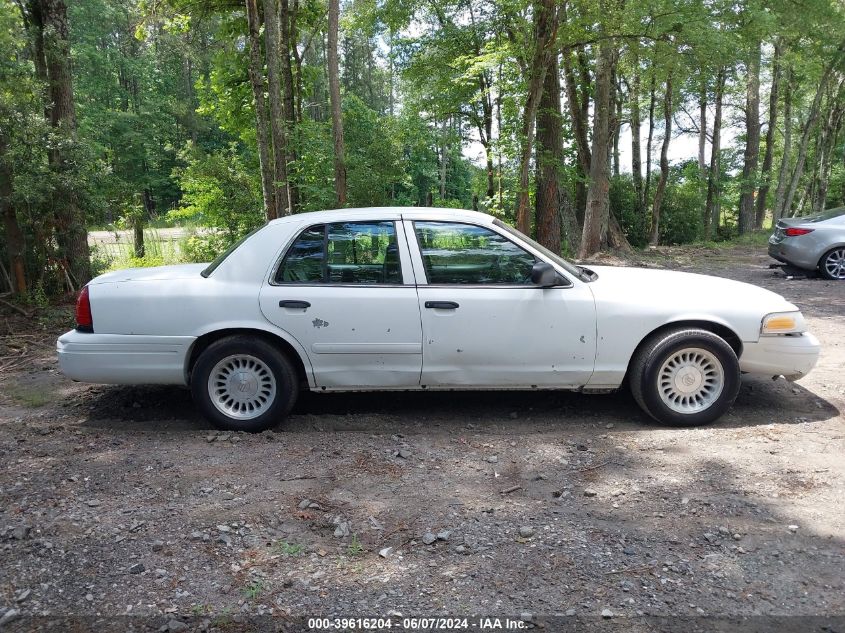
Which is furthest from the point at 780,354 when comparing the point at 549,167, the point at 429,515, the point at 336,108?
the point at 549,167

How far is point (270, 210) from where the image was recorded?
11.7 m

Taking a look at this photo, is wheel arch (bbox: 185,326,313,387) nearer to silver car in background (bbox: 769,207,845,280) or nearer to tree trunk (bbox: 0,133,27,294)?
tree trunk (bbox: 0,133,27,294)

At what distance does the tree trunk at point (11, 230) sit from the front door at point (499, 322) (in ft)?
21.4

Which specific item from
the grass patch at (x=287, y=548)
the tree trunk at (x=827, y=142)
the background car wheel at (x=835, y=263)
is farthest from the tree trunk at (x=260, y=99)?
the tree trunk at (x=827, y=142)

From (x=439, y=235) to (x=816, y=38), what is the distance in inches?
727

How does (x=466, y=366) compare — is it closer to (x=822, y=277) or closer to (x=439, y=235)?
(x=439, y=235)

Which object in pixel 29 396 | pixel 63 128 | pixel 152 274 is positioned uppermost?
pixel 63 128

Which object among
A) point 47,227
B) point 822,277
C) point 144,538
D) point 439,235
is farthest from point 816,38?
point 144,538

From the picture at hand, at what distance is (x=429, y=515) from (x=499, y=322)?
67.5 inches

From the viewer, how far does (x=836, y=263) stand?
38.9ft

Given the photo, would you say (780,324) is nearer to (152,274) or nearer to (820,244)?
(152,274)

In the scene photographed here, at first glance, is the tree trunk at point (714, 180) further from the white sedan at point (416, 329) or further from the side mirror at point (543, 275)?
the side mirror at point (543, 275)

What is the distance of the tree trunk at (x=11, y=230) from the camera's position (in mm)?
8328

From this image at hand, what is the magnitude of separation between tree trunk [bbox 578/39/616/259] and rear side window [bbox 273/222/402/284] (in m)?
10.8
